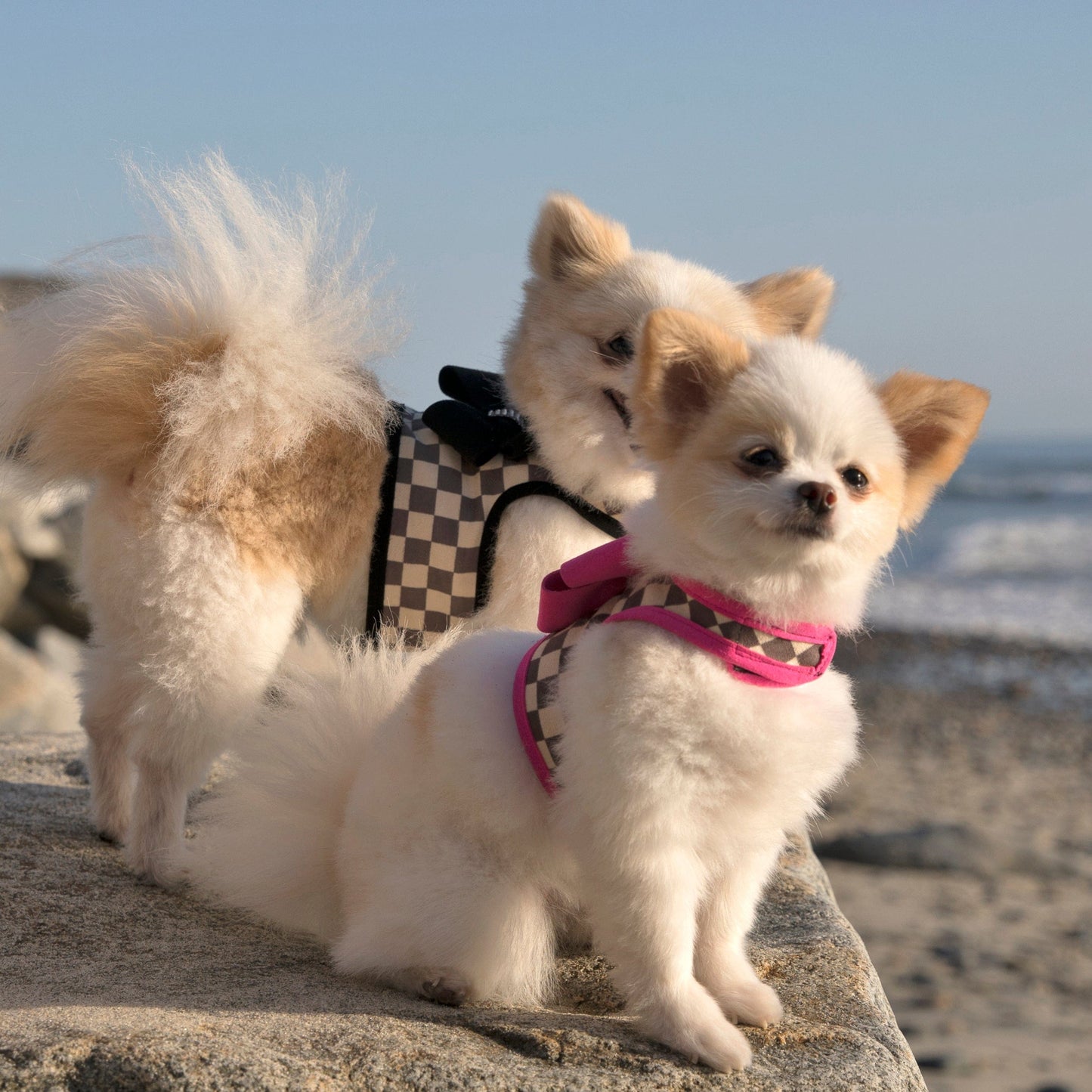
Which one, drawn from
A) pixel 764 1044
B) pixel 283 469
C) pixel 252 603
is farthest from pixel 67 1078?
pixel 283 469

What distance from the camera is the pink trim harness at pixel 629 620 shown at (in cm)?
211

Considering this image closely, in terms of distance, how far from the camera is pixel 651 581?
7.26 feet

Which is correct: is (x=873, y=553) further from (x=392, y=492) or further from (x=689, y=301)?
(x=392, y=492)

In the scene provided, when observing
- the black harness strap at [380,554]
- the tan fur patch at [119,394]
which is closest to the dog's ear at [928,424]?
the black harness strap at [380,554]

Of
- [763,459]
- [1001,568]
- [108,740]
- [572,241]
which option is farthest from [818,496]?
[1001,568]

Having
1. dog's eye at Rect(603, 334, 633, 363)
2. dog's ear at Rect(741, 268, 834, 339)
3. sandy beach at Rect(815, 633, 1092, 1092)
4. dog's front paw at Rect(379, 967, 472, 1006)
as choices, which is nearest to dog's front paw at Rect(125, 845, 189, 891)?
dog's front paw at Rect(379, 967, 472, 1006)

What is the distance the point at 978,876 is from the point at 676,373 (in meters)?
5.55

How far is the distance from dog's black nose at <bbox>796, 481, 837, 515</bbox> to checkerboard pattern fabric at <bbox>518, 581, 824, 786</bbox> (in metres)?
0.28

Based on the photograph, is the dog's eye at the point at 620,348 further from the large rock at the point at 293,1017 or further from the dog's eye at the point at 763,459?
the large rock at the point at 293,1017

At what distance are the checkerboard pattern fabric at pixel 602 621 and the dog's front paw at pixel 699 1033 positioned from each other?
495 mm

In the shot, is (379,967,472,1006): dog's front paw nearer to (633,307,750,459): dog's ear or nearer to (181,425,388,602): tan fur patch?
(633,307,750,459): dog's ear

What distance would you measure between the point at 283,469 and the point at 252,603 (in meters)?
0.40

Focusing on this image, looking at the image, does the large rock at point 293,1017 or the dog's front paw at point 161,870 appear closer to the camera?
the large rock at point 293,1017

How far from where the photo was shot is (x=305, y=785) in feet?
9.09
